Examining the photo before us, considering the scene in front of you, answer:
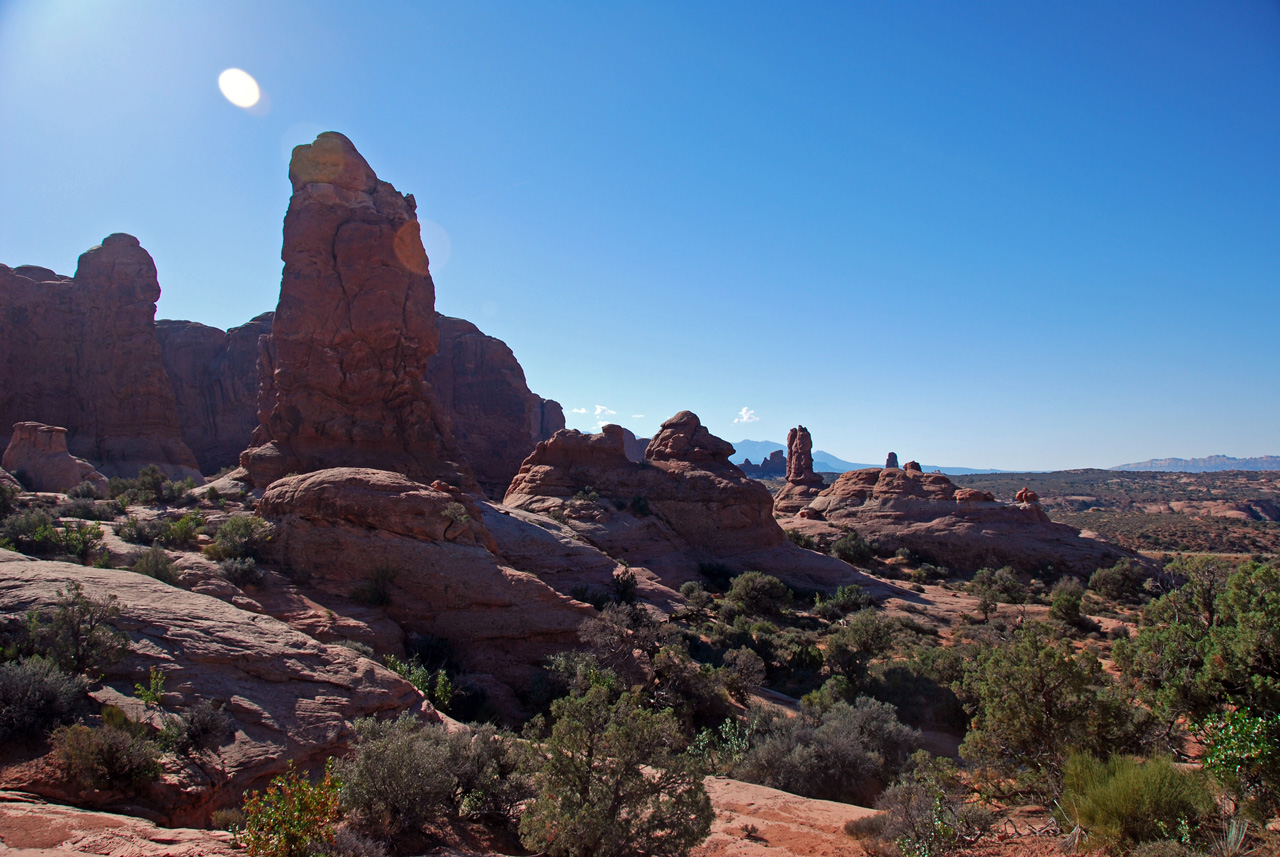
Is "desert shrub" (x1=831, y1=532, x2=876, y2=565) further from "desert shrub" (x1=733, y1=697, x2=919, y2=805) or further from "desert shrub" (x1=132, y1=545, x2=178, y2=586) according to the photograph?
"desert shrub" (x1=132, y1=545, x2=178, y2=586)

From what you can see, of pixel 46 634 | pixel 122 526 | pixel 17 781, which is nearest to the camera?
pixel 17 781

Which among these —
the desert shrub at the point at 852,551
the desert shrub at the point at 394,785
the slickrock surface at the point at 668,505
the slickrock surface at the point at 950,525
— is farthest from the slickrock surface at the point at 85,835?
the slickrock surface at the point at 950,525

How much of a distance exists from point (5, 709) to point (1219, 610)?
538 inches

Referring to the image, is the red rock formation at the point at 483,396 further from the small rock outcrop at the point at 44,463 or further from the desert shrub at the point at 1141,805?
the desert shrub at the point at 1141,805

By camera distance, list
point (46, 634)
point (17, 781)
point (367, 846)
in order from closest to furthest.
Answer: point (367, 846) → point (17, 781) → point (46, 634)

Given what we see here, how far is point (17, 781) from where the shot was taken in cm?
604

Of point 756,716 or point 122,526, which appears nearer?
point 756,716

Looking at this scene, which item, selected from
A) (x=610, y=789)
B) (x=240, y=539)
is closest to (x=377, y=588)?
(x=240, y=539)

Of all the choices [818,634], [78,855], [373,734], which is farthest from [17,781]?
[818,634]

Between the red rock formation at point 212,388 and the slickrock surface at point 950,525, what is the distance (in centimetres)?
4935

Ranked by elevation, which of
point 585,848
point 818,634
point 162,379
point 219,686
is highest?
point 162,379

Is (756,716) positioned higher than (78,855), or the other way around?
(78,855)

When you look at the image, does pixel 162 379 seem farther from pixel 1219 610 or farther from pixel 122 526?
Answer: pixel 1219 610

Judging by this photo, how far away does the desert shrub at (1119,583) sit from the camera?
30983 mm
